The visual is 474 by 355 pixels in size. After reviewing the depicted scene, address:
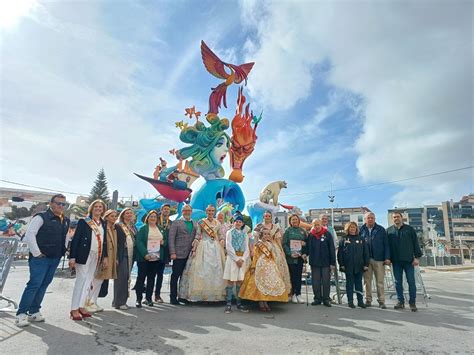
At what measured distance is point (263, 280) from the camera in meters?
4.97

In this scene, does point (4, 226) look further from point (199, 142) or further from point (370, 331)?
point (370, 331)

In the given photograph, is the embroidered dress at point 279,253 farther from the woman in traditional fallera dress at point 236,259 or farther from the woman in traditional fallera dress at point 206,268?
the woman in traditional fallera dress at point 206,268

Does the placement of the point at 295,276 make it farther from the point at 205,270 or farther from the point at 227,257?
the point at 205,270

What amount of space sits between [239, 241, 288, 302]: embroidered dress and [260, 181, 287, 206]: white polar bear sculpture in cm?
867

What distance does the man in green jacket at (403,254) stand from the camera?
5.39 meters

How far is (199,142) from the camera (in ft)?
39.5

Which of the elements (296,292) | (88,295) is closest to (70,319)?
(88,295)

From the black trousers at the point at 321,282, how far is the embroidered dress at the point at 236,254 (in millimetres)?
1367

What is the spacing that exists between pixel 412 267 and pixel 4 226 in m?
18.5

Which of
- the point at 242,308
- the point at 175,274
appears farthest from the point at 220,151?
the point at 242,308

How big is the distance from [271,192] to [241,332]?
10.5 meters

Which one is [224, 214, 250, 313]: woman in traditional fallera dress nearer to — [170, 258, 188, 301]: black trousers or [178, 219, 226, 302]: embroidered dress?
[178, 219, 226, 302]: embroidered dress

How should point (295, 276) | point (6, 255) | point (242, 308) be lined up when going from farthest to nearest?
point (295, 276), point (242, 308), point (6, 255)

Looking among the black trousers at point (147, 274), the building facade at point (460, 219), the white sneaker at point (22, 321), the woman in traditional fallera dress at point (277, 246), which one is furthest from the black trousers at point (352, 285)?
the building facade at point (460, 219)
